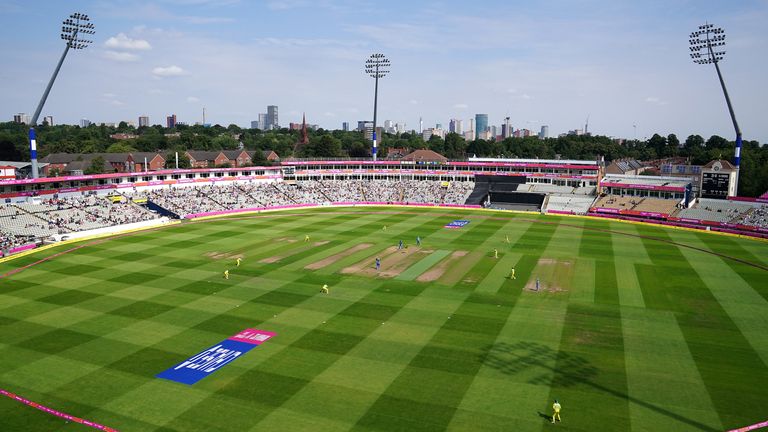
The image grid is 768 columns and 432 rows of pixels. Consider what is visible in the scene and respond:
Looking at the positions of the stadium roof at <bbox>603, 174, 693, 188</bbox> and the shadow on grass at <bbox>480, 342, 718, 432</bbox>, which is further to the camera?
the stadium roof at <bbox>603, 174, 693, 188</bbox>

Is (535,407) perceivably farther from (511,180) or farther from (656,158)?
(656,158)

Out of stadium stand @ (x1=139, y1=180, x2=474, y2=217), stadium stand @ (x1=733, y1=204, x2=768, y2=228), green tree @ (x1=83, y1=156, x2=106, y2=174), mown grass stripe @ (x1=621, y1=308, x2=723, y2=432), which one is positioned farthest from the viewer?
green tree @ (x1=83, y1=156, x2=106, y2=174)

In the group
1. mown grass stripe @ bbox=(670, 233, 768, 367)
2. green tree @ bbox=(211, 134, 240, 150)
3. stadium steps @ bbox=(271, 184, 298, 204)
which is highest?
green tree @ bbox=(211, 134, 240, 150)

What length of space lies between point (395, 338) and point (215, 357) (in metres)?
9.48

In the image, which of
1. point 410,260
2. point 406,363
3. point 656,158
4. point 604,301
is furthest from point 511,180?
point 656,158

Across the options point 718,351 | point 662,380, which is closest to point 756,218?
point 718,351

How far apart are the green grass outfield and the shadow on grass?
0.37 feet

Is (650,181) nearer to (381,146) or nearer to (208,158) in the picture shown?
(208,158)

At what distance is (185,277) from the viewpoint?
130ft

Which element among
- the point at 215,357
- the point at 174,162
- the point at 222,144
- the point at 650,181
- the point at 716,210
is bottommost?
the point at 215,357

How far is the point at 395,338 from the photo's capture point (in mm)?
27734

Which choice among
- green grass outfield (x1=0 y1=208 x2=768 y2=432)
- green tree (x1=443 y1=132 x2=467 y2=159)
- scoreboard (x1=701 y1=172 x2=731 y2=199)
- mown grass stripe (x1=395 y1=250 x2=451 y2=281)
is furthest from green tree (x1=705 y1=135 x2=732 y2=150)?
mown grass stripe (x1=395 y1=250 x2=451 y2=281)

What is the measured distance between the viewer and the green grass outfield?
20391mm

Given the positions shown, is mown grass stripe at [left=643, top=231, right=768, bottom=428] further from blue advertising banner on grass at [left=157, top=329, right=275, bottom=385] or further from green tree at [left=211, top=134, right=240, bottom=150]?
green tree at [left=211, top=134, right=240, bottom=150]
